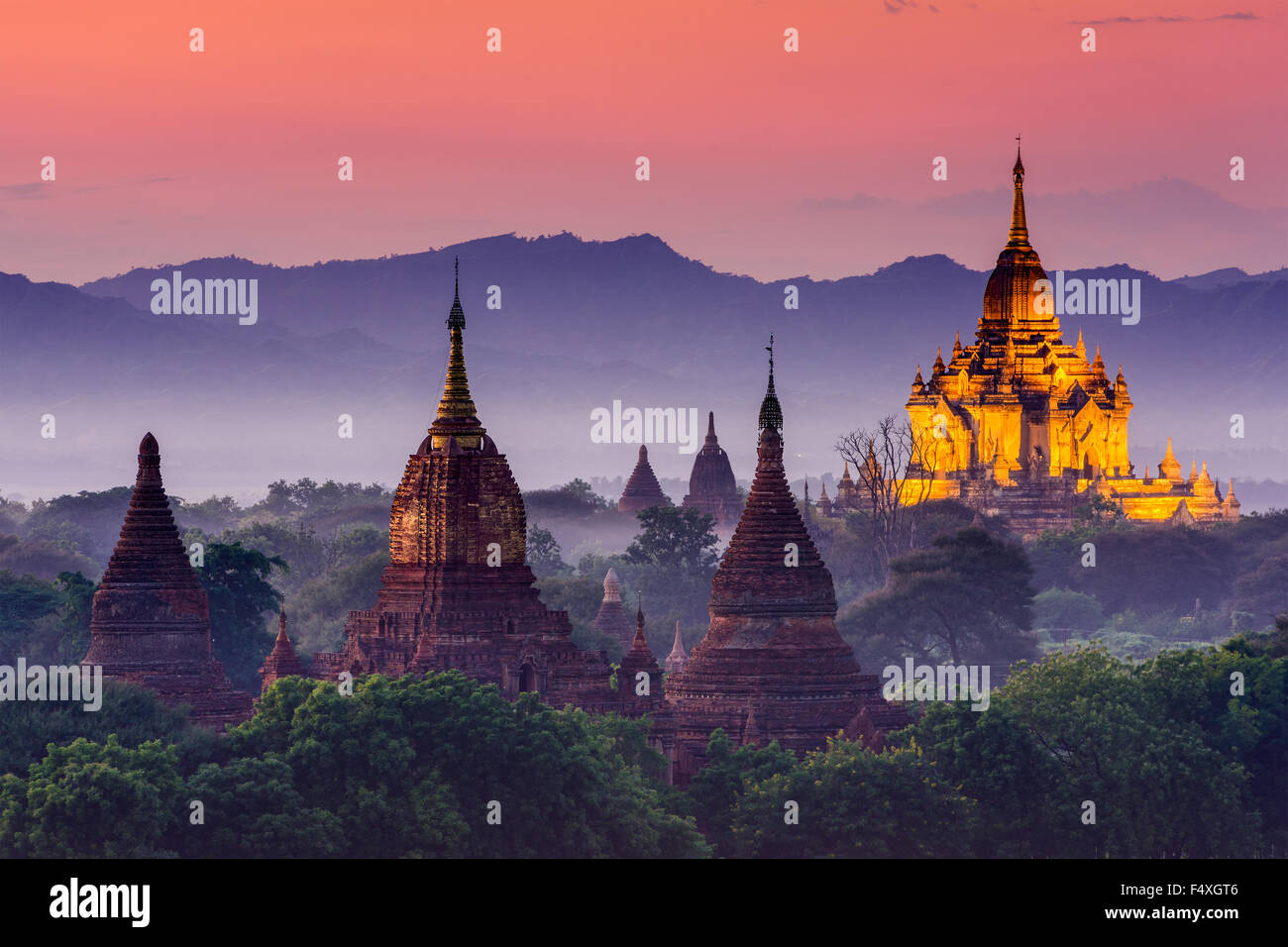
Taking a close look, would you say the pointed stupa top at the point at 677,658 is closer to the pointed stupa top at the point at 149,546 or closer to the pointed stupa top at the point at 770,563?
the pointed stupa top at the point at 770,563

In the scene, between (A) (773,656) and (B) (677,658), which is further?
(B) (677,658)

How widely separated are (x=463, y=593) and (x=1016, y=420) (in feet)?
327

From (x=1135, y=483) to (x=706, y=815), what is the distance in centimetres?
12012

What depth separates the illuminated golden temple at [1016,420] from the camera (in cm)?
18162

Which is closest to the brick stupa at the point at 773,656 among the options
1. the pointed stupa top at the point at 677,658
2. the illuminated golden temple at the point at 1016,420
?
the pointed stupa top at the point at 677,658

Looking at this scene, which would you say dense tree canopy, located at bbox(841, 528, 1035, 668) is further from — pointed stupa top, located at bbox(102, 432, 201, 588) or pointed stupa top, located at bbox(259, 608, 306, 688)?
pointed stupa top, located at bbox(102, 432, 201, 588)

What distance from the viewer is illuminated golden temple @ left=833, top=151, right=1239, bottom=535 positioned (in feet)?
596

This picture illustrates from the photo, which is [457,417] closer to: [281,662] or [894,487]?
[281,662]

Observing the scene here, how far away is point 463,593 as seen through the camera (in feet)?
282

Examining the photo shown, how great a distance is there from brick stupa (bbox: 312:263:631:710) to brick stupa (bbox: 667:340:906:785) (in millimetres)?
2705

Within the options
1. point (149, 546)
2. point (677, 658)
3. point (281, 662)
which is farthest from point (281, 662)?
point (677, 658)
